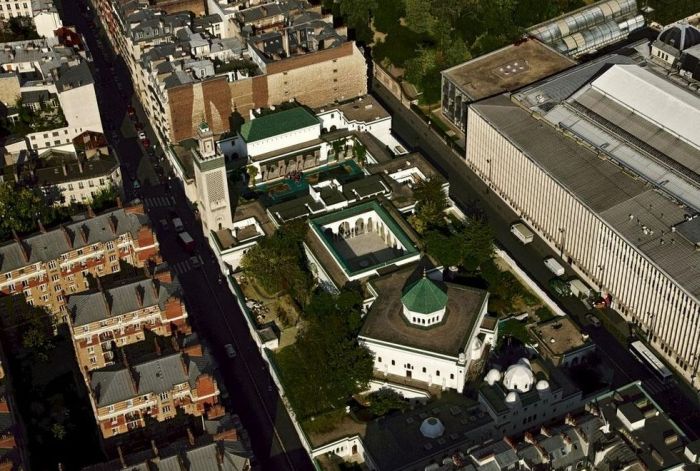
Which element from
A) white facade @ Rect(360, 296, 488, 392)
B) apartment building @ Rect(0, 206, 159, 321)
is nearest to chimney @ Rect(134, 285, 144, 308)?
apartment building @ Rect(0, 206, 159, 321)

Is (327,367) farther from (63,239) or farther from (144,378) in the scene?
(63,239)

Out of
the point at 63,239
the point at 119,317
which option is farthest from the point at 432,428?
the point at 63,239

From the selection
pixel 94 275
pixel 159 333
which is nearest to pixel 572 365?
pixel 159 333

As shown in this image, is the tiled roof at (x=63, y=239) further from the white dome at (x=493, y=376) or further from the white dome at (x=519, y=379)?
the white dome at (x=519, y=379)

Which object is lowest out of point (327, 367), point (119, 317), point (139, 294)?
point (327, 367)

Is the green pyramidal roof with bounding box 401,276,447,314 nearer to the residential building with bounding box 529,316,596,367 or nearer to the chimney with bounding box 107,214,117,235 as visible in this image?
the residential building with bounding box 529,316,596,367

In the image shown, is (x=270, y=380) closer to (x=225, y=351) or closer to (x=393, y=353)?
(x=225, y=351)

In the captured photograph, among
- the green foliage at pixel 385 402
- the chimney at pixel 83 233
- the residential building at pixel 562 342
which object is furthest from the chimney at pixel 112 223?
the residential building at pixel 562 342
